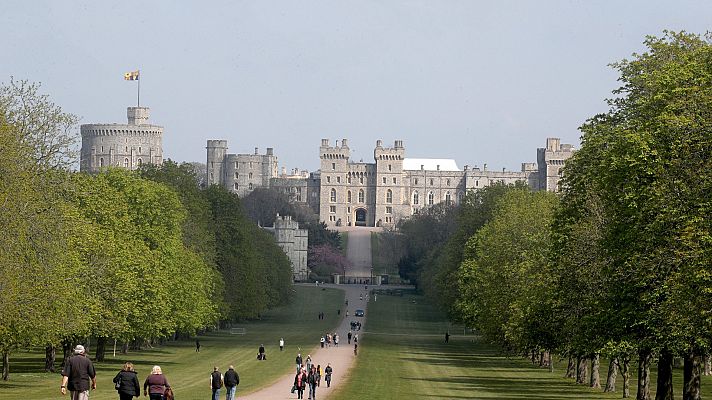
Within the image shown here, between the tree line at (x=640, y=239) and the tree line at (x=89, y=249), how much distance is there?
53.4ft

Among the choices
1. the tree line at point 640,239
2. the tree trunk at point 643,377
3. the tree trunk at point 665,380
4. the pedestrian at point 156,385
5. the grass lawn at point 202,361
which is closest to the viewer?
the pedestrian at point 156,385

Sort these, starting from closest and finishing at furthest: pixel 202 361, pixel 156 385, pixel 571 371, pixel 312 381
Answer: pixel 156 385 < pixel 312 381 < pixel 571 371 < pixel 202 361

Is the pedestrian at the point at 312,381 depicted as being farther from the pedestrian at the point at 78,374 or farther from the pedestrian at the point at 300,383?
the pedestrian at the point at 78,374

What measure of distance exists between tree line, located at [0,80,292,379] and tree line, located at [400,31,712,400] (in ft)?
53.4

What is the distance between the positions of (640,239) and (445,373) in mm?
25579

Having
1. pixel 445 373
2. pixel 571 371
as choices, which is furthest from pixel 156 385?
pixel 571 371

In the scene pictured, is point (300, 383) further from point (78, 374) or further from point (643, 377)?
point (78, 374)

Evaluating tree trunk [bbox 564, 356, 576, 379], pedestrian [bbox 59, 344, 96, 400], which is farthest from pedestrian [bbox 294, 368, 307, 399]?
tree trunk [bbox 564, 356, 576, 379]

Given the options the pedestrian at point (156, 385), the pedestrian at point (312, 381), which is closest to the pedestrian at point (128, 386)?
the pedestrian at point (156, 385)

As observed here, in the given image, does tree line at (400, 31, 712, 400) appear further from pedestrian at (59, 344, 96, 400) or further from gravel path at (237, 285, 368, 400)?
pedestrian at (59, 344, 96, 400)

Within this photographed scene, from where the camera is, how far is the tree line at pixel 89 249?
4366cm

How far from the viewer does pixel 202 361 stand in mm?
67562

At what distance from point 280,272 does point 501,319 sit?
67367mm

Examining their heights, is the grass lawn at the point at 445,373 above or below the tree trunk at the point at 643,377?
below
